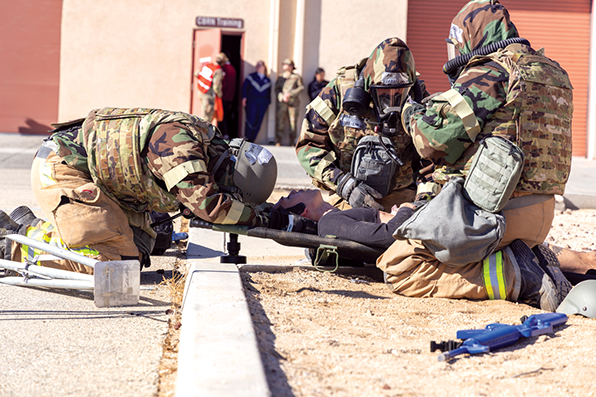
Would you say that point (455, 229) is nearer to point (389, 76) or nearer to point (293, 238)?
point (293, 238)

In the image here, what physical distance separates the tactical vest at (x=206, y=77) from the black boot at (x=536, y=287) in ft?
32.2

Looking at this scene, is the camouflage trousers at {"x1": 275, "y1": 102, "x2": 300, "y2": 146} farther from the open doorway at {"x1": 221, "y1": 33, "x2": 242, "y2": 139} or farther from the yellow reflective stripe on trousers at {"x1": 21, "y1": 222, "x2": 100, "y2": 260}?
the yellow reflective stripe on trousers at {"x1": 21, "y1": 222, "x2": 100, "y2": 260}

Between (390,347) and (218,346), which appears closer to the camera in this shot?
(218,346)

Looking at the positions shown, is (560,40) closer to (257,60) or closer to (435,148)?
(257,60)

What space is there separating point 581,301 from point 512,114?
Result: 3.13ft

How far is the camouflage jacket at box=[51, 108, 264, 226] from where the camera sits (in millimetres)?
2949

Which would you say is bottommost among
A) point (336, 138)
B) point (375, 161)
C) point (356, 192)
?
point (356, 192)

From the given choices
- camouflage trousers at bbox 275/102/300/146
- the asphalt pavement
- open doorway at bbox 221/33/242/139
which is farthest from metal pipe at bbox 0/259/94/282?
open doorway at bbox 221/33/242/139

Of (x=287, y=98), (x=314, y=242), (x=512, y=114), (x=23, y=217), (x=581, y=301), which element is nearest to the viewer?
(x=581, y=301)

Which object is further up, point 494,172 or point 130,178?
point 494,172

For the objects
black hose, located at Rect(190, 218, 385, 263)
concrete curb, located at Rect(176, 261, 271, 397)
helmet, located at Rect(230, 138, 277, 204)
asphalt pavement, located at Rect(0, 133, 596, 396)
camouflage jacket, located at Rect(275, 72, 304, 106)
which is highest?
camouflage jacket, located at Rect(275, 72, 304, 106)

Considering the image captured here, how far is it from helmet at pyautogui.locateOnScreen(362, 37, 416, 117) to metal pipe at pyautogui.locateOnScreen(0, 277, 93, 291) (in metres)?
2.25

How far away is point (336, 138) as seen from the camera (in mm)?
4246

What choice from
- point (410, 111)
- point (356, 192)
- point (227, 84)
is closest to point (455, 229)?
point (410, 111)
